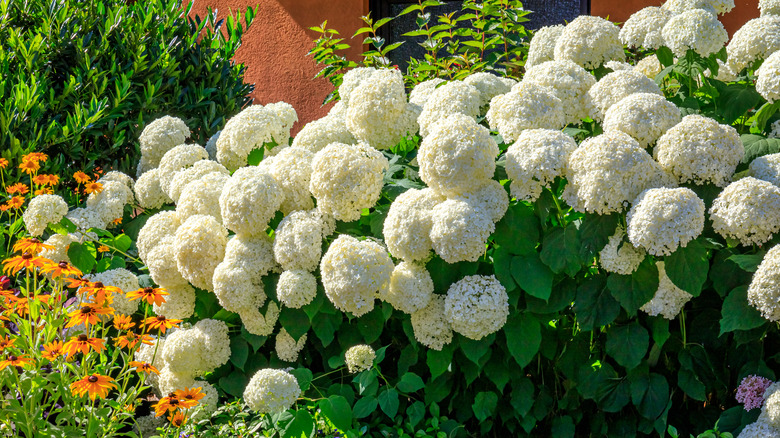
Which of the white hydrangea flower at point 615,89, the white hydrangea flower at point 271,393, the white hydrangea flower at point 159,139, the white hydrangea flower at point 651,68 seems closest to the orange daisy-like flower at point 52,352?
the white hydrangea flower at point 271,393

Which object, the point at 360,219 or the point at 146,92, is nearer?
the point at 360,219

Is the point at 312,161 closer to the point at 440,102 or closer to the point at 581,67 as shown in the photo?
the point at 440,102

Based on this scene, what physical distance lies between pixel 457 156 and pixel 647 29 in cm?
116

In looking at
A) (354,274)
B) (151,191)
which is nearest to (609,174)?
(354,274)

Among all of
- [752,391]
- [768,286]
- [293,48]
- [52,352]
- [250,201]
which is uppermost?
[250,201]

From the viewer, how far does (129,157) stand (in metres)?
4.57

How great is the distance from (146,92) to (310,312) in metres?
2.35

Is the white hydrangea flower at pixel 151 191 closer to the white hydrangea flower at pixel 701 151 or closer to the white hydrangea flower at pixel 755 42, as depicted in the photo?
the white hydrangea flower at pixel 701 151

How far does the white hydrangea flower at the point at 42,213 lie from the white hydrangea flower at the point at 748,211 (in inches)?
107

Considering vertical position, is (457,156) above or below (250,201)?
above

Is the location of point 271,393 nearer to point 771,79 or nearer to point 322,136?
point 322,136

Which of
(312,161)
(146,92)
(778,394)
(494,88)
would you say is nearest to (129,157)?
(146,92)

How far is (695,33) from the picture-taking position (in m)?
2.81

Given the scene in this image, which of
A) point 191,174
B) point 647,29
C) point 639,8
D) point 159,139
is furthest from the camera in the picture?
point 639,8
